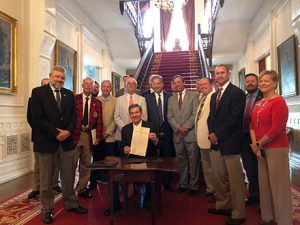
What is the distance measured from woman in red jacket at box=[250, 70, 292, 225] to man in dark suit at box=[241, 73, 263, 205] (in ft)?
2.96

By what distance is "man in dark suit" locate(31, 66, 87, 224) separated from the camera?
3.13m

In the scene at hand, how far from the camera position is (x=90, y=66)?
11188 mm

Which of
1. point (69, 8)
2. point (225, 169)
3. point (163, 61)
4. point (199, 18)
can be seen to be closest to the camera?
point (225, 169)

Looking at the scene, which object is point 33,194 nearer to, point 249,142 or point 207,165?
point 207,165

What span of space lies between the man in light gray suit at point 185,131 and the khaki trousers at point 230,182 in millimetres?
933

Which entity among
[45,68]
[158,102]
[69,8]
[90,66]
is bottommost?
[158,102]

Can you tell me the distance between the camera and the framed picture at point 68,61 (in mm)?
7549

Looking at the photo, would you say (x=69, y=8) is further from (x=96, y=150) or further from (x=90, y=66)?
(x=96, y=150)

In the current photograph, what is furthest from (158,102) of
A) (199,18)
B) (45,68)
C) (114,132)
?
(199,18)

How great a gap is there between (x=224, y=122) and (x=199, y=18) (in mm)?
12697

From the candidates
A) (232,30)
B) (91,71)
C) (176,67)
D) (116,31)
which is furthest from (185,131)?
(116,31)

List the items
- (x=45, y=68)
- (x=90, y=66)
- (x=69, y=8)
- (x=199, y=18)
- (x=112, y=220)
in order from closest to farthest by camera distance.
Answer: (x=112, y=220) < (x=45, y=68) < (x=69, y=8) < (x=90, y=66) < (x=199, y=18)

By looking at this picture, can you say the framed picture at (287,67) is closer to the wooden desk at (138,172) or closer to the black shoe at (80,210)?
the wooden desk at (138,172)

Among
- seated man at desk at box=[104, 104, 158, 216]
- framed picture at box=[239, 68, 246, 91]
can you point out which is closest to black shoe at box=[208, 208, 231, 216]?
seated man at desk at box=[104, 104, 158, 216]
